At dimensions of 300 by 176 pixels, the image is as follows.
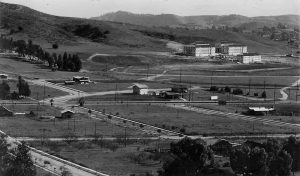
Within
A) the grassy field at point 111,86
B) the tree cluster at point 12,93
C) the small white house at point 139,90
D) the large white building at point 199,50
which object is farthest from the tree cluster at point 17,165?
the large white building at point 199,50

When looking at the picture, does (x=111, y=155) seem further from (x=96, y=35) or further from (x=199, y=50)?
(x=96, y=35)

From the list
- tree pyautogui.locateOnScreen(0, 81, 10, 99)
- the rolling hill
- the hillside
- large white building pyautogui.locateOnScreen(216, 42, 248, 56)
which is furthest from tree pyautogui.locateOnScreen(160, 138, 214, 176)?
large white building pyautogui.locateOnScreen(216, 42, 248, 56)

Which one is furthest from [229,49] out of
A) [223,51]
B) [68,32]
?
[68,32]

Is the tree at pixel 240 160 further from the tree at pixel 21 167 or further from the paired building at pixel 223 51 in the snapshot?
the paired building at pixel 223 51

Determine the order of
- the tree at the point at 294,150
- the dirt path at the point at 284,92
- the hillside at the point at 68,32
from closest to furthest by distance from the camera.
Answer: the tree at the point at 294,150
the dirt path at the point at 284,92
the hillside at the point at 68,32

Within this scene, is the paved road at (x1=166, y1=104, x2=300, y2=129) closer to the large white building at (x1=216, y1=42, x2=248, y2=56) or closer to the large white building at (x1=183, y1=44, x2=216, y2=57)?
the large white building at (x1=183, y1=44, x2=216, y2=57)

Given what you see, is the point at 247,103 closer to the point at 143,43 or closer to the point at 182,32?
the point at 143,43
